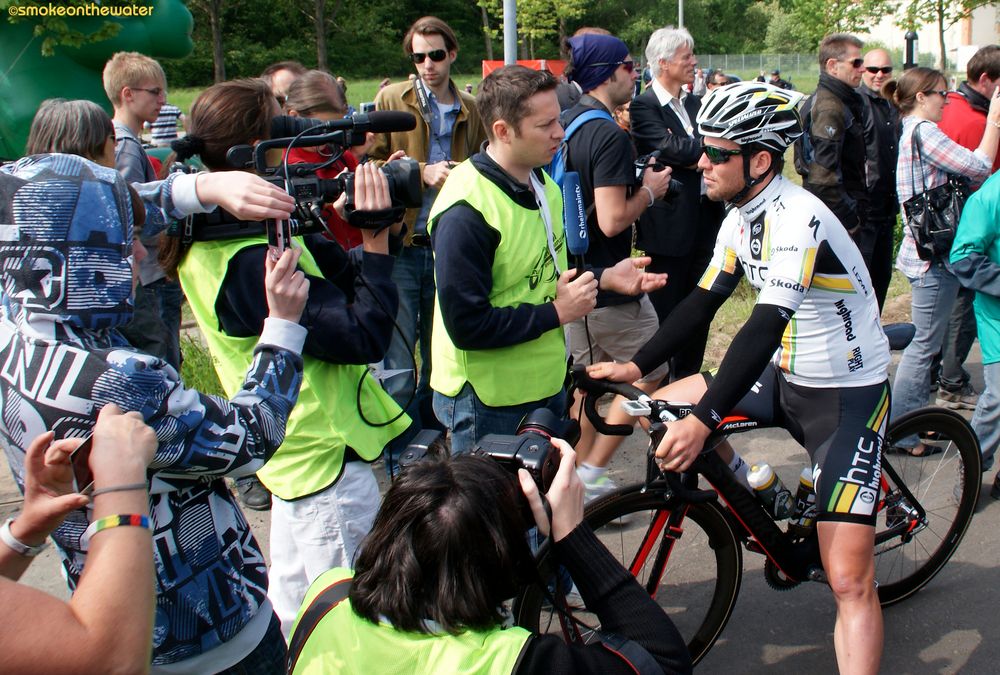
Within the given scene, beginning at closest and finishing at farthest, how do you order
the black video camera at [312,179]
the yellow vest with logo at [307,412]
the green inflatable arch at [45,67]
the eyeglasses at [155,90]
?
the black video camera at [312,179] → the yellow vest with logo at [307,412] → the eyeglasses at [155,90] → the green inflatable arch at [45,67]

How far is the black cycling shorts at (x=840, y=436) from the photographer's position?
9.00 feet

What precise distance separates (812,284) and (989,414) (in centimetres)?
188

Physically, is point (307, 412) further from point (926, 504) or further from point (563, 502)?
point (926, 504)

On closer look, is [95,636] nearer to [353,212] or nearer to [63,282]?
[63,282]

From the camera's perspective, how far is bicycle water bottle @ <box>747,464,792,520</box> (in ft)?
10.1

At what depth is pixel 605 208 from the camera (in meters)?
4.23

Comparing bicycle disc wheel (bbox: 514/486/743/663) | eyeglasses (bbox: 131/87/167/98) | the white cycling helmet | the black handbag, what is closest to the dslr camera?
bicycle disc wheel (bbox: 514/486/743/663)

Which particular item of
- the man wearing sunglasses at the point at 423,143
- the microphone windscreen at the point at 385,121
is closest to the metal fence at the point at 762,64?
the man wearing sunglasses at the point at 423,143

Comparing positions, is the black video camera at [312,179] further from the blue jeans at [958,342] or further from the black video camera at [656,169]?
the blue jeans at [958,342]

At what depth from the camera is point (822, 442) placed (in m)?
2.88

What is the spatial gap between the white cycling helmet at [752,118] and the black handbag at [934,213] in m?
2.42

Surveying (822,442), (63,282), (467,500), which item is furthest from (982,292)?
(63,282)

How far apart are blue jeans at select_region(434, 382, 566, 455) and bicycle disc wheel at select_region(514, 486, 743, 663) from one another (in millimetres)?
476

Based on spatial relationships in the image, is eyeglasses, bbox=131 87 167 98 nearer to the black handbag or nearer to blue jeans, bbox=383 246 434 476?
blue jeans, bbox=383 246 434 476
